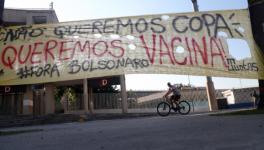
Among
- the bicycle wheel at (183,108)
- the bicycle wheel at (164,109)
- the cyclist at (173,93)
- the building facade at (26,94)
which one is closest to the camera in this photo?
the cyclist at (173,93)

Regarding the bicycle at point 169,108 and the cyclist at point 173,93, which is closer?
the cyclist at point 173,93

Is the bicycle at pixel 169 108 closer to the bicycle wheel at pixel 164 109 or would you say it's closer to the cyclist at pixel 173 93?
the bicycle wheel at pixel 164 109

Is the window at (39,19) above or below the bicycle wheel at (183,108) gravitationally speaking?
above

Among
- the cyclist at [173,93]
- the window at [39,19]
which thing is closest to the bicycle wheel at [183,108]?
the cyclist at [173,93]

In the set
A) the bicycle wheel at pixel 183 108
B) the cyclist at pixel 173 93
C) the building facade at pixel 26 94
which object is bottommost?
the bicycle wheel at pixel 183 108

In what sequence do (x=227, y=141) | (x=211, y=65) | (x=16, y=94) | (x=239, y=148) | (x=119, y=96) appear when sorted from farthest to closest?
(x=119, y=96)
(x=16, y=94)
(x=211, y=65)
(x=227, y=141)
(x=239, y=148)

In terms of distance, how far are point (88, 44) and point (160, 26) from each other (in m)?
2.68

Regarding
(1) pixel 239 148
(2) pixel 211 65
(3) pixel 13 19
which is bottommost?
(1) pixel 239 148

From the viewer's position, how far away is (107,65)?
43.3 feet

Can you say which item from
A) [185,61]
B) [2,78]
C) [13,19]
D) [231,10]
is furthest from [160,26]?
[13,19]

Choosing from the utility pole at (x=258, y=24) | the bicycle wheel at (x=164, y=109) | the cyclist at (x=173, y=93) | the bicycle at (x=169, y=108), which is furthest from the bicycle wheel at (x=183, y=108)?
the utility pole at (x=258, y=24)

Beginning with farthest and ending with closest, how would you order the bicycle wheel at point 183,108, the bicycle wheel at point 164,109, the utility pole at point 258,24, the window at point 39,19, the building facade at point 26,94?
the window at point 39,19 → the building facade at point 26,94 → the bicycle wheel at point 183,108 → the bicycle wheel at point 164,109 → the utility pole at point 258,24

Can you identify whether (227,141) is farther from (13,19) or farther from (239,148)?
(13,19)

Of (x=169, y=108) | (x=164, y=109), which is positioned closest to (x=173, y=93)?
(x=169, y=108)
